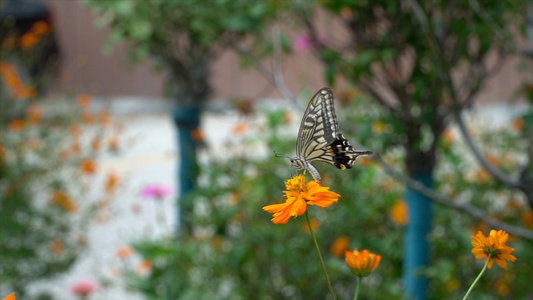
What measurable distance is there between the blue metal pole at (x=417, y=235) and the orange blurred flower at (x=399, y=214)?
0.23 meters

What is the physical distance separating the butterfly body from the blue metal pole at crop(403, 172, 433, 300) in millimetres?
1485

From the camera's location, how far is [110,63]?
1153 centimetres

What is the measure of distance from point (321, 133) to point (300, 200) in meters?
0.19

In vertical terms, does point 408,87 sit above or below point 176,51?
below

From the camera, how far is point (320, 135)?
0.85 meters

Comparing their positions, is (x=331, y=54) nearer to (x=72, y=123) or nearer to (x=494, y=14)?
(x=494, y=14)

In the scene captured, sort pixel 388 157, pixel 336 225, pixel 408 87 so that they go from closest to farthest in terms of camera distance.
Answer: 1. pixel 408 87
2. pixel 336 225
3. pixel 388 157

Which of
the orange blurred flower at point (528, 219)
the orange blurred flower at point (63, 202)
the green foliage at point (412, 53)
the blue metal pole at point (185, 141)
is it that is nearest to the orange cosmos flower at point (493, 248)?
the green foliage at point (412, 53)

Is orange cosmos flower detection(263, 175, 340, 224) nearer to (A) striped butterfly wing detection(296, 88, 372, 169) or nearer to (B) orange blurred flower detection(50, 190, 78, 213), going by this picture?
(A) striped butterfly wing detection(296, 88, 372, 169)

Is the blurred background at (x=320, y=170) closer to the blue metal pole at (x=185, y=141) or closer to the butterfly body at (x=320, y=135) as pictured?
the blue metal pole at (x=185, y=141)

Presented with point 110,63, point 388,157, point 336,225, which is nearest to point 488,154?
point 388,157

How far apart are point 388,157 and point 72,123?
193cm

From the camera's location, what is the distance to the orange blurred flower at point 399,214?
260 centimetres

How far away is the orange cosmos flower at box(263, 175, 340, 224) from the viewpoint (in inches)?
25.6
